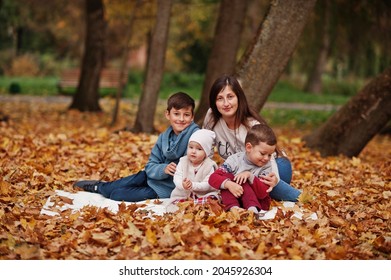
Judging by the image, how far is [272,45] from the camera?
312 inches

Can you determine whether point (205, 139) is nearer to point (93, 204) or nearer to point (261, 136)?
point (261, 136)

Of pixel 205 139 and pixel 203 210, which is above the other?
pixel 205 139

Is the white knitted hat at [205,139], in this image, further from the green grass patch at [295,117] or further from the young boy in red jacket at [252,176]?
the green grass patch at [295,117]

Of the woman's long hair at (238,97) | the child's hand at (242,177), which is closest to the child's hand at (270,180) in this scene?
the child's hand at (242,177)

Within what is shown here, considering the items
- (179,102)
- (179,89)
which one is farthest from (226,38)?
(179,89)

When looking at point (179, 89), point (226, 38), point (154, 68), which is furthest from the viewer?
point (179, 89)

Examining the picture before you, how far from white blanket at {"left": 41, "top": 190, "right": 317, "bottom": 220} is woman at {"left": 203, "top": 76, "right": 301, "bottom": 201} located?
6.8 inches

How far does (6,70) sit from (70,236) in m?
28.1

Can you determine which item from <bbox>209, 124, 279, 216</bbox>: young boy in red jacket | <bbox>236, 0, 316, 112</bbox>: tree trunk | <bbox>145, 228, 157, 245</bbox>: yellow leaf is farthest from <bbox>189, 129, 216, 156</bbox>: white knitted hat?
<bbox>236, 0, 316, 112</bbox>: tree trunk

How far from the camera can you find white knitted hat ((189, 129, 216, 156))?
17.3ft

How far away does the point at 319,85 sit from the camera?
28.2m

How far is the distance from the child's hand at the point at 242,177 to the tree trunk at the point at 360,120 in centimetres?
400

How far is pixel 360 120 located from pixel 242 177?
164 inches

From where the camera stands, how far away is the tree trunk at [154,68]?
31.5ft
